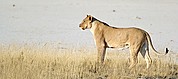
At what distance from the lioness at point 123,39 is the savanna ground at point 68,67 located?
277mm

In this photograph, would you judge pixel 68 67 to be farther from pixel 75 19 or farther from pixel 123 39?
pixel 75 19

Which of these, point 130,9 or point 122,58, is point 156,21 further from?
point 122,58

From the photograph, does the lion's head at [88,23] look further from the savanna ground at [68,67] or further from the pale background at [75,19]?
the pale background at [75,19]

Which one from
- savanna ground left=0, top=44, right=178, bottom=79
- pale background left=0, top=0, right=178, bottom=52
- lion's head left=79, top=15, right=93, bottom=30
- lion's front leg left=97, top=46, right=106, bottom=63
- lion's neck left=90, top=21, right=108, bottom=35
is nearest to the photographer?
savanna ground left=0, top=44, right=178, bottom=79

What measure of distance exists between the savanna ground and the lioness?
0.91 ft

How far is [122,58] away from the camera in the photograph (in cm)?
1222

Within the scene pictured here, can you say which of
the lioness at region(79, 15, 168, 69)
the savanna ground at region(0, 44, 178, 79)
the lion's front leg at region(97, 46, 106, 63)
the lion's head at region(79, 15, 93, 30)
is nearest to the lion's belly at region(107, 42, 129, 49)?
the lioness at region(79, 15, 168, 69)

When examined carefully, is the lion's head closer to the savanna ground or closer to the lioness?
the lioness

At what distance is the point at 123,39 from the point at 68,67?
228 cm

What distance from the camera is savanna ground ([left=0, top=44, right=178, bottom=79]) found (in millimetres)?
9172

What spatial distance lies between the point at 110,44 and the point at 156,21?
1054cm

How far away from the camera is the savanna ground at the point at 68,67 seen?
9.17 meters

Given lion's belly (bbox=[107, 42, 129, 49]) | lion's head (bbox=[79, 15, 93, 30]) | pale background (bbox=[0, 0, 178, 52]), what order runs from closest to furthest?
1. lion's belly (bbox=[107, 42, 129, 49])
2. lion's head (bbox=[79, 15, 93, 30])
3. pale background (bbox=[0, 0, 178, 52])

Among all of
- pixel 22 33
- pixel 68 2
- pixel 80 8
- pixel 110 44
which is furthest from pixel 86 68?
pixel 68 2
